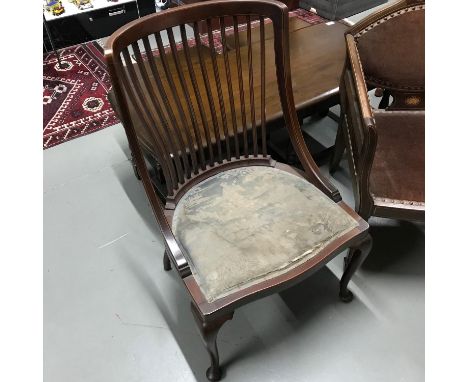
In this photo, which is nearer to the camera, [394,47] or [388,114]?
[394,47]

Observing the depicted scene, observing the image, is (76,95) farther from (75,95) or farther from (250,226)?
(250,226)

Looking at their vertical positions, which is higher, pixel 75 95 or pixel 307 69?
pixel 307 69

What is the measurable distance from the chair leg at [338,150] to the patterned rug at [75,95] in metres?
1.35

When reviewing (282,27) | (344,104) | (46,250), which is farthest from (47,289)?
(344,104)

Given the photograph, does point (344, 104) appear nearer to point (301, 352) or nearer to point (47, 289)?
point (301, 352)

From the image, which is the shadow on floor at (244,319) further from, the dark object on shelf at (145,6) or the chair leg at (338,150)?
the dark object on shelf at (145,6)

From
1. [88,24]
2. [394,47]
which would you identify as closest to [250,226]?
[394,47]

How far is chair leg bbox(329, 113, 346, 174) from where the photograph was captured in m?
1.67

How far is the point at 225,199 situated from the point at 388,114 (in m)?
0.88

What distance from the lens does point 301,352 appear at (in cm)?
125

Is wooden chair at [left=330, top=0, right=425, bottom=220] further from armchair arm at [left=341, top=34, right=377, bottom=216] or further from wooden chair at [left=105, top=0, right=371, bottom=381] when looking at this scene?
wooden chair at [left=105, top=0, right=371, bottom=381]

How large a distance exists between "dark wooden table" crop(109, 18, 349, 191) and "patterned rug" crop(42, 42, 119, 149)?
76 centimetres

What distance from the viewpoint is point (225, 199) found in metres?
1.16

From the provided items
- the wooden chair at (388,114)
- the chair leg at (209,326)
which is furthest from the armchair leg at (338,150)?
the chair leg at (209,326)
